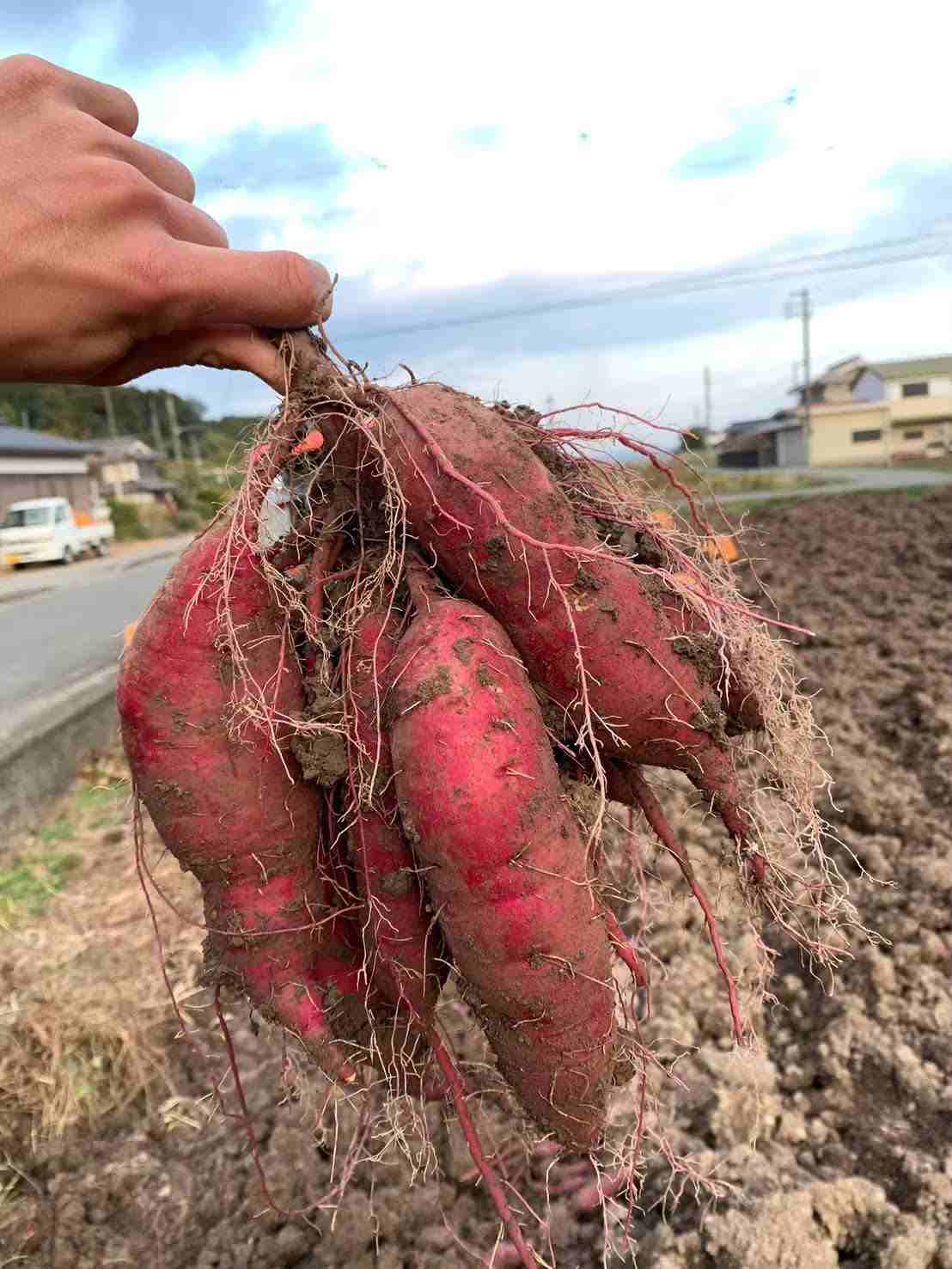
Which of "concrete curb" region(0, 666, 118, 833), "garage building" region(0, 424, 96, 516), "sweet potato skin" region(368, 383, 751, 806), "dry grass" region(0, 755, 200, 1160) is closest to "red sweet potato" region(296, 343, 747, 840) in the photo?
"sweet potato skin" region(368, 383, 751, 806)

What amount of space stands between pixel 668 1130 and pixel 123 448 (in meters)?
46.6

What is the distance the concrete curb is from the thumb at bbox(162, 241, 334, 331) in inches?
148

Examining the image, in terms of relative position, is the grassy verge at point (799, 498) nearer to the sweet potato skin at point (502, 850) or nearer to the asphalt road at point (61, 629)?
the asphalt road at point (61, 629)

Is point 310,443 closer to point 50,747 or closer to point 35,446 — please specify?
point 50,747

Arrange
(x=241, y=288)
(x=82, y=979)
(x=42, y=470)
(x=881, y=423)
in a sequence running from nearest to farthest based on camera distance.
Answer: (x=241, y=288) → (x=82, y=979) → (x=42, y=470) → (x=881, y=423)

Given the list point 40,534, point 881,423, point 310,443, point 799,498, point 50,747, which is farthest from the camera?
point 881,423

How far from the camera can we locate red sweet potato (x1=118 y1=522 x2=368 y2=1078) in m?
1.62

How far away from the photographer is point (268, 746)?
1.67 meters

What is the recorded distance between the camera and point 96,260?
1.34 metres

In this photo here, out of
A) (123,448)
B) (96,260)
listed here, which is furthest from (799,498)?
(123,448)

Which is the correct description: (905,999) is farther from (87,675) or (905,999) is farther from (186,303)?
(87,675)

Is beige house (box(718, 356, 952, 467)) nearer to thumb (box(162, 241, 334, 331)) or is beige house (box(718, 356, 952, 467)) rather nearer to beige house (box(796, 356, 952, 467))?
beige house (box(796, 356, 952, 467))

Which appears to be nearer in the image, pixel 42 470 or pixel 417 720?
pixel 417 720

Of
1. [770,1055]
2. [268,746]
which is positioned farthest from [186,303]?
[770,1055]
